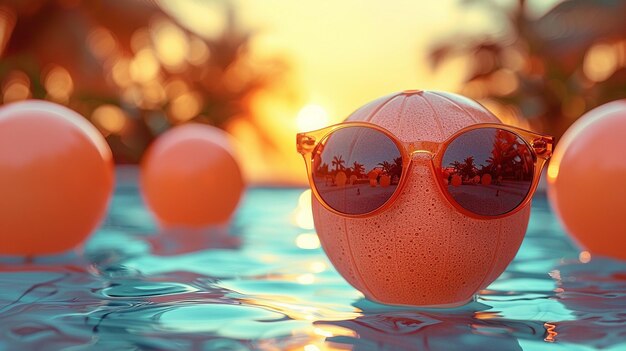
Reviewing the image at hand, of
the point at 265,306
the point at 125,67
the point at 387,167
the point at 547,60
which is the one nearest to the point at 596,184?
the point at 387,167

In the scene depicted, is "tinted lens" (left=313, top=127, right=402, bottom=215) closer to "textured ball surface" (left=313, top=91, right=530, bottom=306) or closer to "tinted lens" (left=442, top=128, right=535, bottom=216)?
"textured ball surface" (left=313, top=91, right=530, bottom=306)

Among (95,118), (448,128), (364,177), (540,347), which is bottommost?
(540,347)

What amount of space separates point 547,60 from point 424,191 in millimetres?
14643

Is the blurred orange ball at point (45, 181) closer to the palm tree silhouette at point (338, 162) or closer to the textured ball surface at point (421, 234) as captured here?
the textured ball surface at point (421, 234)

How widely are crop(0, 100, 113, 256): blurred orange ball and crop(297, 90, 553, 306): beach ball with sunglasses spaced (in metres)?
2.16

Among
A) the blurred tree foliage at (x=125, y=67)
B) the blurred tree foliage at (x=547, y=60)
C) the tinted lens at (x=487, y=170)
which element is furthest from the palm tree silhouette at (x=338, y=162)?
the blurred tree foliage at (x=547, y=60)

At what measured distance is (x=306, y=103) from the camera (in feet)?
73.3

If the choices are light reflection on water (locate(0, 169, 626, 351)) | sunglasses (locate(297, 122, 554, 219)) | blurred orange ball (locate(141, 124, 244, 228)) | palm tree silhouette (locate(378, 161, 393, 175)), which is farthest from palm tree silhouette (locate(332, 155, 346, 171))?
blurred orange ball (locate(141, 124, 244, 228))

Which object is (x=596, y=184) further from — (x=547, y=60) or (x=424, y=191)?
(x=547, y=60)

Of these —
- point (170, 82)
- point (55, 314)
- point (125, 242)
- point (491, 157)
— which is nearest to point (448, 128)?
point (491, 157)

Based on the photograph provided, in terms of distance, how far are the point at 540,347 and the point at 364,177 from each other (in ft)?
3.21

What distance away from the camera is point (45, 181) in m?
4.93

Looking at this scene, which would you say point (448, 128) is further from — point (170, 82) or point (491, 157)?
point (170, 82)

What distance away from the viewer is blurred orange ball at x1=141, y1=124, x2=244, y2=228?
7.05 m
